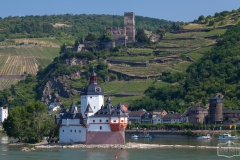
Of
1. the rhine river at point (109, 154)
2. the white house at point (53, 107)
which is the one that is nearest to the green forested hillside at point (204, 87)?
the white house at point (53, 107)

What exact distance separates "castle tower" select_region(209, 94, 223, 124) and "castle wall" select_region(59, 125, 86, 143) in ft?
129

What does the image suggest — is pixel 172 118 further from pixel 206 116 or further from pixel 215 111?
pixel 215 111

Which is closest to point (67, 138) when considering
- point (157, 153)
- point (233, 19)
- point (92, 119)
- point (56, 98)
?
point (92, 119)

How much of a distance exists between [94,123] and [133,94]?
189 feet

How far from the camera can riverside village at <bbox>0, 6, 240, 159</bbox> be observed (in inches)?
3351

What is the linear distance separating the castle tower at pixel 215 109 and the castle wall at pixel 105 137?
39.1 meters

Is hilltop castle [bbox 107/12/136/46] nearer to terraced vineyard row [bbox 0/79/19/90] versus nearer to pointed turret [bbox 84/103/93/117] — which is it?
terraced vineyard row [bbox 0/79/19/90]

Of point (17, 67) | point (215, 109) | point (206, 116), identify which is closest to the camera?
point (215, 109)

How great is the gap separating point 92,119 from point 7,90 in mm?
82013

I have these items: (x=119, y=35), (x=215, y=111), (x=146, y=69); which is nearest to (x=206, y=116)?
(x=215, y=111)

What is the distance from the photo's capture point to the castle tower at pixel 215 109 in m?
120

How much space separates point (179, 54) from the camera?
15438 cm

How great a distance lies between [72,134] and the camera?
280ft

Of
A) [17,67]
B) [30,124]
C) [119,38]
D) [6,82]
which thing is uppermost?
[119,38]
